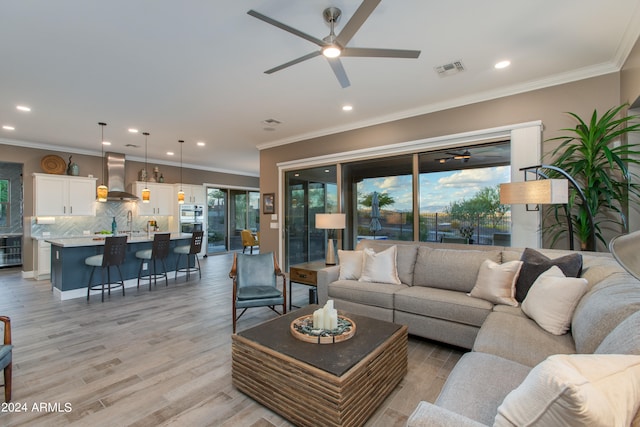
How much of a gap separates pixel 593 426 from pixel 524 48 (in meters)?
3.22

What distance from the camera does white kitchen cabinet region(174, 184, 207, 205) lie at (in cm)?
877

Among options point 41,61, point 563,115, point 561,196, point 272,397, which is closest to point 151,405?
point 272,397

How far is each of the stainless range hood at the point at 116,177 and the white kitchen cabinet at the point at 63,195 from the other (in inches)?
13.5

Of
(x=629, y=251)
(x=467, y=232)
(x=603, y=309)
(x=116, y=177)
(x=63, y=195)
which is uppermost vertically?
(x=116, y=177)

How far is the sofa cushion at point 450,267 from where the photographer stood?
3.13 m

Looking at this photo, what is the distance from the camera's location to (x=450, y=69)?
3271 millimetres

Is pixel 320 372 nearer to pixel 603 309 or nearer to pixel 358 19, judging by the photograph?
pixel 603 309

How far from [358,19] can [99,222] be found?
7.97 metres

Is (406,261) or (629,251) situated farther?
(406,261)

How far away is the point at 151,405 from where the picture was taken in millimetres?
2102

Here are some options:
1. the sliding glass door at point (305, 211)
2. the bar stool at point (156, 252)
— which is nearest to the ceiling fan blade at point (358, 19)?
the sliding glass door at point (305, 211)

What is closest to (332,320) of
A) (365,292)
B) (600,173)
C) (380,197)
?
(365,292)

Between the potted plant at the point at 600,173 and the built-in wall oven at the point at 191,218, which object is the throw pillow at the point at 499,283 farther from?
the built-in wall oven at the point at 191,218

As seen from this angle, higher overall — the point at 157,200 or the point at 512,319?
the point at 157,200
